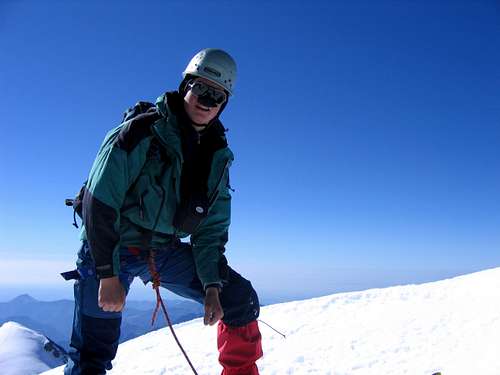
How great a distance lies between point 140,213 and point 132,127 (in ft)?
2.72

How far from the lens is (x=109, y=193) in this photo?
3.31 m

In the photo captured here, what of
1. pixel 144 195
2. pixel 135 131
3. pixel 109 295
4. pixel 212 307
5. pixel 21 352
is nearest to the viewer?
pixel 109 295

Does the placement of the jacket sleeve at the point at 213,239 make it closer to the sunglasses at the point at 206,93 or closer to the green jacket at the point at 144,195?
the green jacket at the point at 144,195

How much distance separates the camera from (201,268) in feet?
13.0

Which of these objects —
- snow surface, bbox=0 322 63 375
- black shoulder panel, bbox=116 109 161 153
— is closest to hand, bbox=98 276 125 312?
black shoulder panel, bbox=116 109 161 153

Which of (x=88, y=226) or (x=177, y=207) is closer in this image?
(x=88, y=226)

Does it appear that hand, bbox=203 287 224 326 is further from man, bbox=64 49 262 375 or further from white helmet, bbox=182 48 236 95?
white helmet, bbox=182 48 236 95

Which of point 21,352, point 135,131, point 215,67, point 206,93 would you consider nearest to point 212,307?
point 135,131

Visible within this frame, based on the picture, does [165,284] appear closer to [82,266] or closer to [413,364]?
[82,266]

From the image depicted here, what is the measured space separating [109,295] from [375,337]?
481 cm

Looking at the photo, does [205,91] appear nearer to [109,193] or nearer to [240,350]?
[109,193]

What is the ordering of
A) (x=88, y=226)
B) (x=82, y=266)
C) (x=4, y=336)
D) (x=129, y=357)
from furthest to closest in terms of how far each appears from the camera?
(x=4, y=336) < (x=129, y=357) < (x=82, y=266) < (x=88, y=226)

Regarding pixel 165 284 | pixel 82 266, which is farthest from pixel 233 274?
pixel 82 266

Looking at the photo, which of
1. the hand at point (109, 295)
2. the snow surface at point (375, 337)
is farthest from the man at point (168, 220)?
the snow surface at point (375, 337)
